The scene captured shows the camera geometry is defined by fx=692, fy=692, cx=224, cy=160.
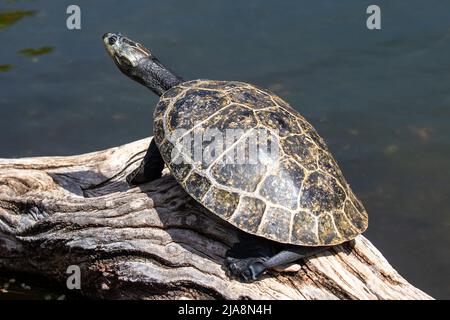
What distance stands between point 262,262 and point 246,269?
134 millimetres

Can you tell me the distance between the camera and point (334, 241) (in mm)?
5262

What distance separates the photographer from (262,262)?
209 inches

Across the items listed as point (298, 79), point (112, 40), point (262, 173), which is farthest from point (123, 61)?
point (298, 79)

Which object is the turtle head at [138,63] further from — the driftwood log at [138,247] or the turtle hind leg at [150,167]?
the driftwood log at [138,247]

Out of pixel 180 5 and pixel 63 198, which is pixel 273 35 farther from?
pixel 63 198

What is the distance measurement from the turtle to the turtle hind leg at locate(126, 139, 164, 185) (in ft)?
0.67

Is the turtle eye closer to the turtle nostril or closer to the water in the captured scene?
the turtle nostril

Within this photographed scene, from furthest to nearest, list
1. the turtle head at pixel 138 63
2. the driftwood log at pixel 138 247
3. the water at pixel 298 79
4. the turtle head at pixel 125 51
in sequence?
the water at pixel 298 79 → the turtle head at pixel 125 51 → the turtle head at pixel 138 63 → the driftwood log at pixel 138 247

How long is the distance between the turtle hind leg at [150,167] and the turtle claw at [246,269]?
1205mm

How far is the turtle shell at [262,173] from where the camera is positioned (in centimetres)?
525

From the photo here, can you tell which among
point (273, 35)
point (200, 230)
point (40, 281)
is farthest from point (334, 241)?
point (273, 35)

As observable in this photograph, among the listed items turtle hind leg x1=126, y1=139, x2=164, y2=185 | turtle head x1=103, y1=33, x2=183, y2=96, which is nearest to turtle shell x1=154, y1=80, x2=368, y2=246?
turtle hind leg x1=126, y1=139, x2=164, y2=185

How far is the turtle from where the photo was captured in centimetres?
525

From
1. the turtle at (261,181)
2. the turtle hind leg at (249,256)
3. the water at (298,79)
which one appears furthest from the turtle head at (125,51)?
the water at (298,79)
